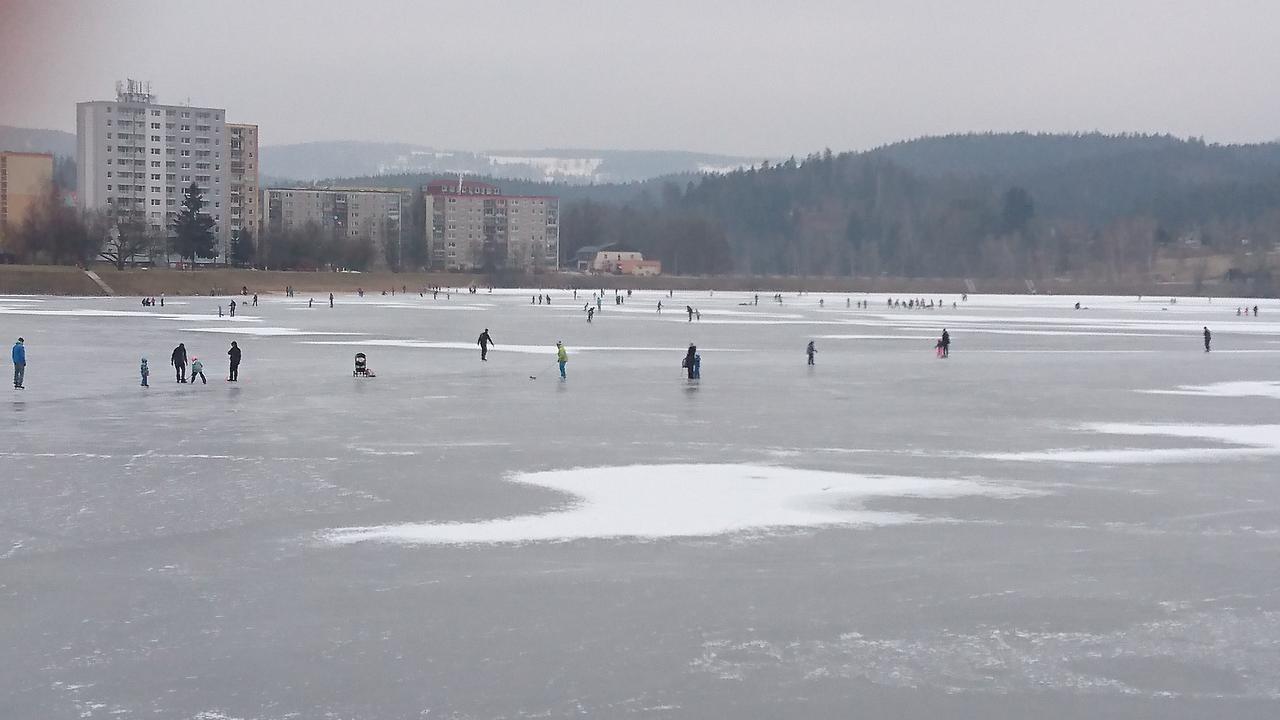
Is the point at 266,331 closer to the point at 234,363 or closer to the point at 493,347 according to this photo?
the point at 493,347

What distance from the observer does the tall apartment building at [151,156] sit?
141375mm

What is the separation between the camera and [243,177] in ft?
475

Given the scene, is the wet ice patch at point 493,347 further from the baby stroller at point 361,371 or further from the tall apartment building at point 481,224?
the tall apartment building at point 481,224

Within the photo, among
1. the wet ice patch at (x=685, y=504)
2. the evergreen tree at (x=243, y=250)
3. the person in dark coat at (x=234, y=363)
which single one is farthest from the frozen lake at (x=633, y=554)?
the evergreen tree at (x=243, y=250)

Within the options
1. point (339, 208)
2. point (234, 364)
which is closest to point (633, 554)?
point (234, 364)

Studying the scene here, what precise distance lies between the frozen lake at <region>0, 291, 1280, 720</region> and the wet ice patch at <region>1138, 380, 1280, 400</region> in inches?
66.0

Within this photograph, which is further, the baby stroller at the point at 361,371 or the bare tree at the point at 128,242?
the bare tree at the point at 128,242

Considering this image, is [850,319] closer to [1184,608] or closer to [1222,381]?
[1222,381]

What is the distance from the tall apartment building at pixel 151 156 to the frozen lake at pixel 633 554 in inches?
4938

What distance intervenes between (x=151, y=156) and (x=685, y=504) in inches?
5565

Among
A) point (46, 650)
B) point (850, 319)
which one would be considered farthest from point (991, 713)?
point (850, 319)

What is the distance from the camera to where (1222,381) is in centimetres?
Answer: 2859

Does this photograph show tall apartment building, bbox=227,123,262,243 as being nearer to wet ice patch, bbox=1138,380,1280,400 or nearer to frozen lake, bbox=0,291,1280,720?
frozen lake, bbox=0,291,1280,720

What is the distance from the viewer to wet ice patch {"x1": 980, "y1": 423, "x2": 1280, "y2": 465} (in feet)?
53.5
